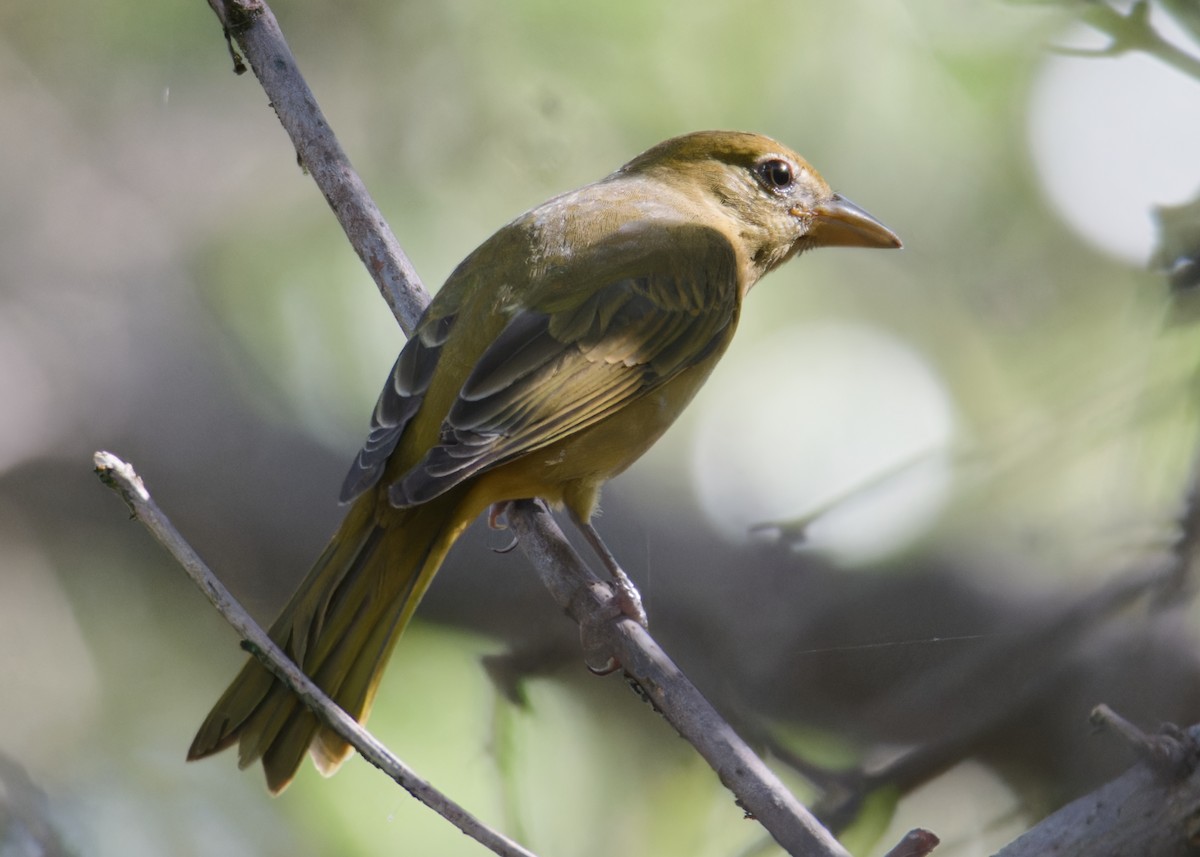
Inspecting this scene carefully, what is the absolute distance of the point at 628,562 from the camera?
3.80 metres

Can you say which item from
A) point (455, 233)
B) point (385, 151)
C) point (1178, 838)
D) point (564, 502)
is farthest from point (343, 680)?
point (385, 151)

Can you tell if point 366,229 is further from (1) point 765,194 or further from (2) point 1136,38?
(2) point 1136,38

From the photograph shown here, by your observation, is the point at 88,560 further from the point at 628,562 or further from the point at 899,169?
the point at 899,169

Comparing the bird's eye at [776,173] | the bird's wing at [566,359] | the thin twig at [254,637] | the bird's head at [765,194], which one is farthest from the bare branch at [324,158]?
the thin twig at [254,637]

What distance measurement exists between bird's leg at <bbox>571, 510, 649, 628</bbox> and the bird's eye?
139 cm

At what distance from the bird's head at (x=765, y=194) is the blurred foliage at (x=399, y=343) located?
46 cm

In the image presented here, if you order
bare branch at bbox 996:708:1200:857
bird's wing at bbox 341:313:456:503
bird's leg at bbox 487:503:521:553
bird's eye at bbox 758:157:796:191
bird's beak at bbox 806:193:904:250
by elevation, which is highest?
bird's wing at bbox 341:313:456:503

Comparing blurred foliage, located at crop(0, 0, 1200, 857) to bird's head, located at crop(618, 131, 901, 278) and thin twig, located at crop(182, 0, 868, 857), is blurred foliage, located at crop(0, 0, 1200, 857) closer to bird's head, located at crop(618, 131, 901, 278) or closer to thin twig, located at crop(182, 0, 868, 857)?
bird's head, located at crop(618, 131, 901, 278)

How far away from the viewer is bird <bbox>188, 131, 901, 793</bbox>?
276 centimetres

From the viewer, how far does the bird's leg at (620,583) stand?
301 cm

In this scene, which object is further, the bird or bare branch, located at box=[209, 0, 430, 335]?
bare branch, located at box=[209, 0, 430, 335]

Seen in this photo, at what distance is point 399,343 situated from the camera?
429 cm

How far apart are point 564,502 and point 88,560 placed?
1.92 metres

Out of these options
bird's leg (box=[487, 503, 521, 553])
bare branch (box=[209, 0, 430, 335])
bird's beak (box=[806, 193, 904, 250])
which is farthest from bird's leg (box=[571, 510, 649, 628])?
bird's beak (box=[806, 193, 904, 250])
